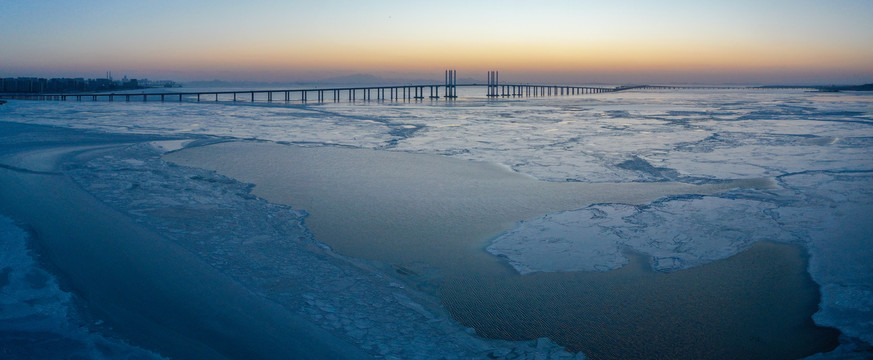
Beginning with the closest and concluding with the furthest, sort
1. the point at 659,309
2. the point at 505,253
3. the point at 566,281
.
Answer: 1. the point at 659,309
2. the point at 566,281
3. the point at 505,253

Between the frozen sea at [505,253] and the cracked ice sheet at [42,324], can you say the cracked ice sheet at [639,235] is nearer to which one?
the frozen sea at [505,253]

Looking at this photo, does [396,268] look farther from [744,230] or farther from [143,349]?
[744,230]

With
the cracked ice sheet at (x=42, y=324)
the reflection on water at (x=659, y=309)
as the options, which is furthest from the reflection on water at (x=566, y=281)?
the cracked ice sheet at (x=42, y=324)

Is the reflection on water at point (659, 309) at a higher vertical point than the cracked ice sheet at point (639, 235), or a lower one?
lower

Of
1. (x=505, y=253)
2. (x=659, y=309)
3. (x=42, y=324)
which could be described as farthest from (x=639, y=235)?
(x=42, y=324)

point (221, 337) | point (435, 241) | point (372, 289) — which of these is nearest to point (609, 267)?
point (435, 241)

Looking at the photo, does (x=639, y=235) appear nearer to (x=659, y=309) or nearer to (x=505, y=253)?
(x=505, y=253)

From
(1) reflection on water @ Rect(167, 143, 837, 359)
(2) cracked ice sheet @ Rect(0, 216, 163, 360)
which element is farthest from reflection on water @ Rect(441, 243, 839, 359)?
(2) cracked ice sheet @ Rect(0, 216, 163, 360)

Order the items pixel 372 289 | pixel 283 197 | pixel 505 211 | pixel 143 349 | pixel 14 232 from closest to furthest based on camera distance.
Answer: pixel 143 349 → pixel 372 289 → pixel 14 232 → pixel 505 211 → pixel 283 197
